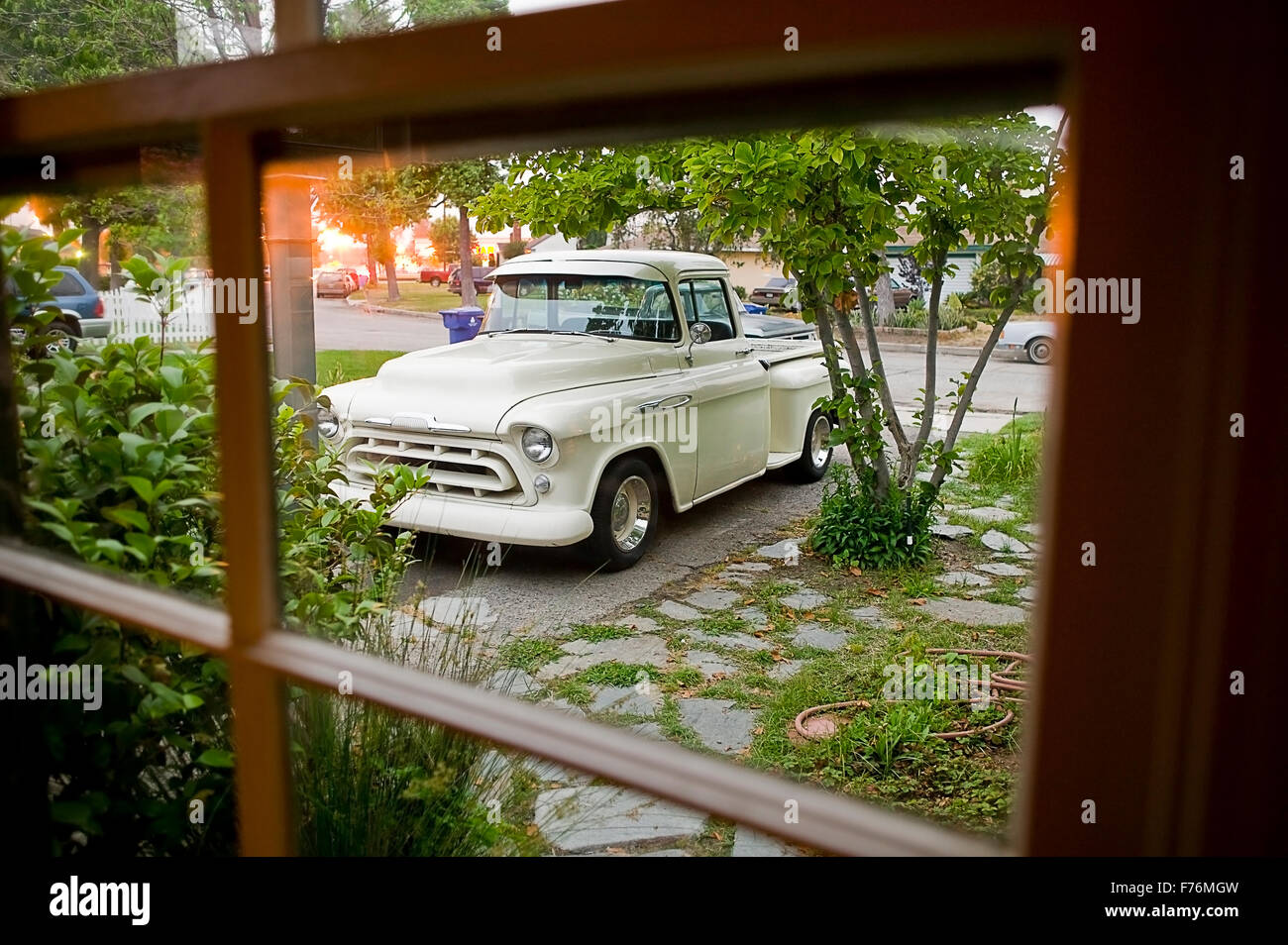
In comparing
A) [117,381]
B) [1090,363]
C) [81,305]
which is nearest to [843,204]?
[81,305]

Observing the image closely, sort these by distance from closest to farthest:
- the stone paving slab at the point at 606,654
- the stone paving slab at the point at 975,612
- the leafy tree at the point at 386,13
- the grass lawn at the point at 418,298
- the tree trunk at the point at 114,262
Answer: the leafy tree at the point at 386,13, the tree trunk at the point at 114,262, the stone paving slab at the point at 606,654, the stone paving slab at the point at 975,612, the grass lawn at the point at 418,298

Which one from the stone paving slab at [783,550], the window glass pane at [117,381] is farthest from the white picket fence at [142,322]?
the stone paving slab at [783,550]

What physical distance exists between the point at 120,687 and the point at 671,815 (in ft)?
5.31

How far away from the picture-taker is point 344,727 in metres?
1.71

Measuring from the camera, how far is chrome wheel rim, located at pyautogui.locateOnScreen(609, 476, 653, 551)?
455 cm

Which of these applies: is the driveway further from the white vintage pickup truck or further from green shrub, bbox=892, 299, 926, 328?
green shrub, bbox=892, 299, 926, 328

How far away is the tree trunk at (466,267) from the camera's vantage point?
17.2 ft

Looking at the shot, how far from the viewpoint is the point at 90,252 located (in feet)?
3.92

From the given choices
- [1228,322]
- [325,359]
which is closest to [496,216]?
[325,359]

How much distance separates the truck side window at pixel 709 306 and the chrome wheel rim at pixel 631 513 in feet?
3.49

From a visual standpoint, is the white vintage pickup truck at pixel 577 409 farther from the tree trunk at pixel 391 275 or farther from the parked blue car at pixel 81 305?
the parked blue car at pixel 81 305

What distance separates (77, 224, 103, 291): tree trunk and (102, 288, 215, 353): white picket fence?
0.03 meters

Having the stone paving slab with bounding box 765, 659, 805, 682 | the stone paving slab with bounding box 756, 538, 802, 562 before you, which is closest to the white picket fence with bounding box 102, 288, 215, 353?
the stone paving slab with bounding box 765, 659, 805, 682
